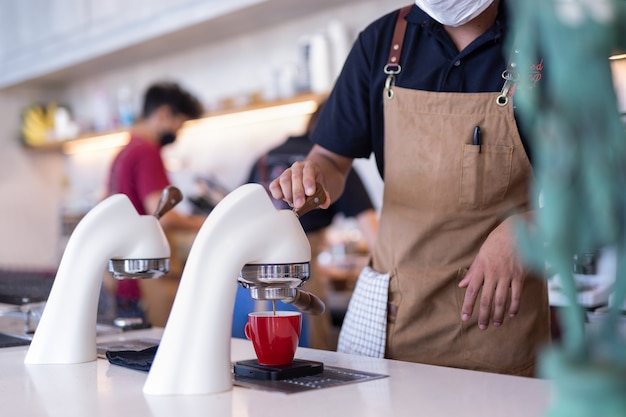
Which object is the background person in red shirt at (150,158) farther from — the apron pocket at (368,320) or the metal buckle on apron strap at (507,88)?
the metal buckle on apron strap at (507,88)

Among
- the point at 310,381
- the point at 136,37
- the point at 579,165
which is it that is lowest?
the point at 310,381

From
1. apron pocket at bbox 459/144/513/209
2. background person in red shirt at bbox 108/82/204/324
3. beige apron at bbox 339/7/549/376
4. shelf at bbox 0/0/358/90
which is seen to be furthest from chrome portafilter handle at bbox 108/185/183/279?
shelf at bbox 0/0/358/90

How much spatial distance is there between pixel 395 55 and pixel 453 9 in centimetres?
18

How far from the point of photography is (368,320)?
167cm

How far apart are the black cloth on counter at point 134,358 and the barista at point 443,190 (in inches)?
19.4

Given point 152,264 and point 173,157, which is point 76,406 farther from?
point 173,157

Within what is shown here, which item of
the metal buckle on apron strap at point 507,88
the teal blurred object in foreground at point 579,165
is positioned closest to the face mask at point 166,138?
the metal buckle on apron strap at point 507,88

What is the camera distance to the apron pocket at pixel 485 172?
164 centimetres

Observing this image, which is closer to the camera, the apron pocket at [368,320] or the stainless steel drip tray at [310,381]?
the stainless steel drip tray at [310,381]

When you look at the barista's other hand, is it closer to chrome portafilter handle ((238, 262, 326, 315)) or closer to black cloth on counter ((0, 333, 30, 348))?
chrome portafilter handle ((238, 262, 326, 315))

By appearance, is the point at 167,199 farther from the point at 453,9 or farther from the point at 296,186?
the point at 453,9

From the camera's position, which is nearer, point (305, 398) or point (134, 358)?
point (305, 398)

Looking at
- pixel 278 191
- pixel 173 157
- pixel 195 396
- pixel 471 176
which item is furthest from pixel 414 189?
pixel 173 157

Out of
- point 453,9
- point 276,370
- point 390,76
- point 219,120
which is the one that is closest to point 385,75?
point 390,76
